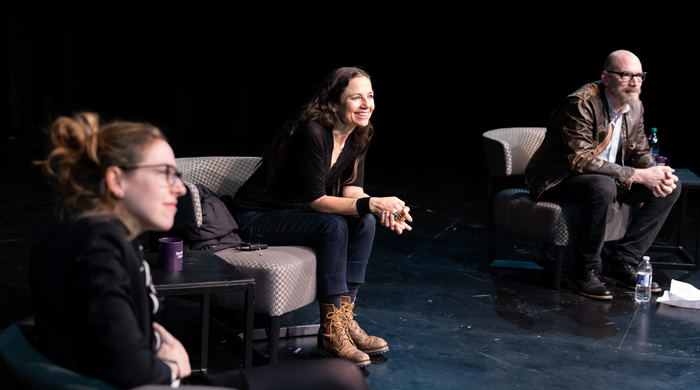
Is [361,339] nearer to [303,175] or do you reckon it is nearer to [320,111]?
[303,175]

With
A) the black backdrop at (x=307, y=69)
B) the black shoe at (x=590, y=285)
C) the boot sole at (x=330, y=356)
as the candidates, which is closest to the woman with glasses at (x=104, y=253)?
the boot sole at (x=330, y=356)

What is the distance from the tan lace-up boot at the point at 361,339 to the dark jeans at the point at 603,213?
1.50 m

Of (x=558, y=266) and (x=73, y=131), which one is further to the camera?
(x=558, y=266)

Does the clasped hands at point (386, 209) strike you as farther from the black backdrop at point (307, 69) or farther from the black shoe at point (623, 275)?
the black backdrop at point (307, 69)

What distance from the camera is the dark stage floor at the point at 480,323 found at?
342 cm

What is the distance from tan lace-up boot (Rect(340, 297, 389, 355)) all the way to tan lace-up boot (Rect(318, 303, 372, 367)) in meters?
0.04

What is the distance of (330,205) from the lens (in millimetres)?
3605

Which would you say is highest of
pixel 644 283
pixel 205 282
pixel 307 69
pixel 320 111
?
pixel 320 111

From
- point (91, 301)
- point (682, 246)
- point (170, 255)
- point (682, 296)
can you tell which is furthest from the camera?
point (682, 246)

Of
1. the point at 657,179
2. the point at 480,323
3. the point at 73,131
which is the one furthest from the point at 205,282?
the point at 657,179

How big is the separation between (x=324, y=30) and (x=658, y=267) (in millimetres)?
5879

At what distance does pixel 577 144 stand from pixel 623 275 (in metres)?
0.77

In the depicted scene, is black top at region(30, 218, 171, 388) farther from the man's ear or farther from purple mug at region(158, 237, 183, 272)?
purple mug at region(158, 237, 183, 272)

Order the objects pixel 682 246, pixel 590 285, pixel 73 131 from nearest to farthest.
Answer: pixel 73 131 → pixel 590 285 → pixel 682 246
